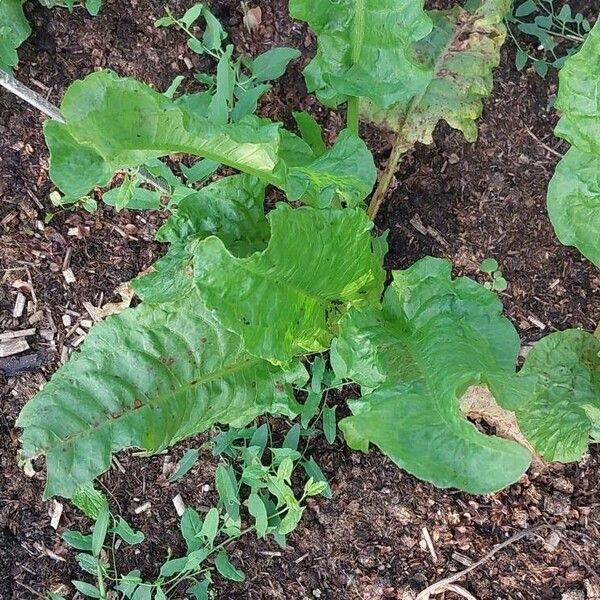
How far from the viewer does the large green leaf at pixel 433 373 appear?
4.10 ft

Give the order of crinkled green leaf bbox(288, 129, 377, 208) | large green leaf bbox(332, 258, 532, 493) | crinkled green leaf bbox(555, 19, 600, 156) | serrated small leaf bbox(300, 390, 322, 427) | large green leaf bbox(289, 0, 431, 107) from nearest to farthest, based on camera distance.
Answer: large green leaf bbox(332, 258, 532, 493), crinkled green leaf bbox(555, 19, 600, 156), crinkled green leaf bbox(288, 129, 377, 208), large green leaf bbox(289, 0, 431, 107), serrated small leaf bbox(300, 390, 322, 427)

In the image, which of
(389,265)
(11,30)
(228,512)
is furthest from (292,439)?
(11,30)

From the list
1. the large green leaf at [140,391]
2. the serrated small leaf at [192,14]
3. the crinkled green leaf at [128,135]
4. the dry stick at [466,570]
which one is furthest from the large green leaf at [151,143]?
the dry stick at [466,570]

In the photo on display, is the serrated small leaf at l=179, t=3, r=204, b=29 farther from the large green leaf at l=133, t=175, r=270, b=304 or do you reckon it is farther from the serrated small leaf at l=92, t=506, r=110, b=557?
the serrated small leaf at l=92, t=506, r=110, b=557

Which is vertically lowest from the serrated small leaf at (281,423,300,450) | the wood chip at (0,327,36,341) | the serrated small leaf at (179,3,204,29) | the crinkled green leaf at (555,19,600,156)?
the wood chip at (0,327,36,341)

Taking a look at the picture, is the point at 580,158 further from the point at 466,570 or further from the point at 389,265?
the point at 466,570

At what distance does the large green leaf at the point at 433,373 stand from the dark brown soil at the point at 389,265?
1.20 feet

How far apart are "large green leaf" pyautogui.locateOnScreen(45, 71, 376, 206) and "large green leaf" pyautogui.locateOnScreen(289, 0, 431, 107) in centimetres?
18

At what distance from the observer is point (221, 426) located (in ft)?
6.66

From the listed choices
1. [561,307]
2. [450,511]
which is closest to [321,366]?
→ [450,511]

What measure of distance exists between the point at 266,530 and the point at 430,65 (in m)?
1.12

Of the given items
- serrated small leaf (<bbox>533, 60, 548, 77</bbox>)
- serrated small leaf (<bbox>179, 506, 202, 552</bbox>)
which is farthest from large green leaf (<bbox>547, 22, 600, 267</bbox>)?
serrated small leaf (<bbox>179, 506, 202, 552</bbox>)

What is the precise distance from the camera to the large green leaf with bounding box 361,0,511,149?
6.22 feet

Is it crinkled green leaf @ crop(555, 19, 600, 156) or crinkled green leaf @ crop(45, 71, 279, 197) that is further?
crinkled green leaf @ crop(555, 19, 600, 156)
